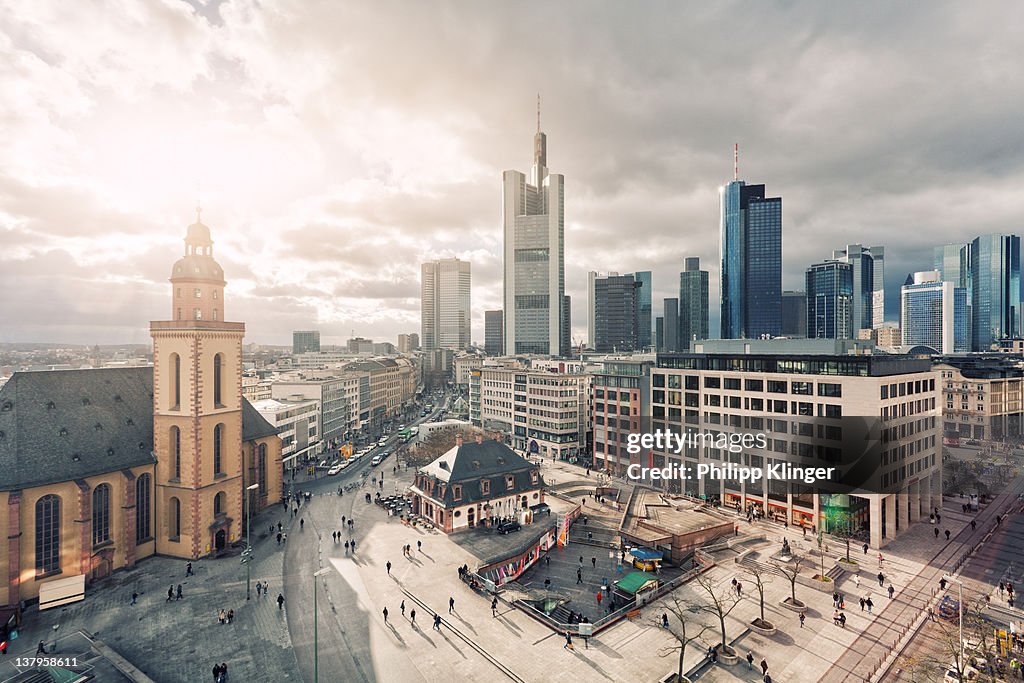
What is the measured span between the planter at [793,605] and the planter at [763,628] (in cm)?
409

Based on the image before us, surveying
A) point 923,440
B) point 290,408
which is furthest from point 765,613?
point 290,408

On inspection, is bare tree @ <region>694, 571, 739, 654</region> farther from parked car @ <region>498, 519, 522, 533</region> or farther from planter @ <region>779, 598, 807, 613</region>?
parked car @ <region>498, 519, 522, 533</region>

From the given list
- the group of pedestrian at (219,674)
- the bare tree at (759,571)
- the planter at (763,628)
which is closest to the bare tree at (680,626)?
the planter at (763,628)

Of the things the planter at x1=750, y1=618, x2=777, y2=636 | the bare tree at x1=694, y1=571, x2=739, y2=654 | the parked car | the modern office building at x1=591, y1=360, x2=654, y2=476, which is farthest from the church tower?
Result: the modern office building at x1=591, y1=360, x2=654, y2=476

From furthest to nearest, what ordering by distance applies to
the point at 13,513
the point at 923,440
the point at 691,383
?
the point at 691,383 < the point at 923,440 < the point at 13,513

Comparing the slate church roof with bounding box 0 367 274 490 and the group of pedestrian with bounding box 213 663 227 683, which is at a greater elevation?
the slate church roof with bounding box 0 367 274 490

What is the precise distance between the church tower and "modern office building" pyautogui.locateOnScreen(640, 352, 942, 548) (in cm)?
6269

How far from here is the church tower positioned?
4950 centimetres

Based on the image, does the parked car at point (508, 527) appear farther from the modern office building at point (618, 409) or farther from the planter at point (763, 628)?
the modern office building at point (618, 409)

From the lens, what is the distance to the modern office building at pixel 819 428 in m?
56.2

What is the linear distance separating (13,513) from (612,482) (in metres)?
70.5

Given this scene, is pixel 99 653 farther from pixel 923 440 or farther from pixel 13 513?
pixel 923 440

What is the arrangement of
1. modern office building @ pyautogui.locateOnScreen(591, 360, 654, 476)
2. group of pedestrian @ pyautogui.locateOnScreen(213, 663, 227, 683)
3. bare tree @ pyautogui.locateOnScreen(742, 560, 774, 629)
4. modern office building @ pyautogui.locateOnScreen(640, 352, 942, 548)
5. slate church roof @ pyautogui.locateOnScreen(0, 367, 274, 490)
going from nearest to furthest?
group of pedestrian @ pyautogui.locateOnScreen(213, 663, 227, 683)
slate church roof @ pyautogui.locateOnScreen(0, 367, 274, 490)
bare tree @ pyautogui.locateOnScreen(742, 560, 774, 629)
modern office building @ pyautogui.locateOnScreen(640, 352, 942, 548)
modern office building @ pyautogui.locateOnScreen(591, 360, 654, 476)

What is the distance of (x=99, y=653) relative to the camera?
33.2m
